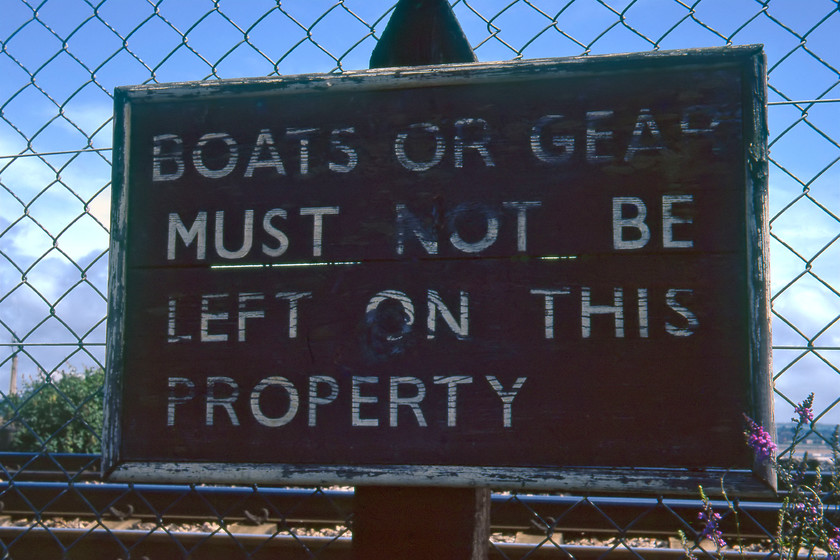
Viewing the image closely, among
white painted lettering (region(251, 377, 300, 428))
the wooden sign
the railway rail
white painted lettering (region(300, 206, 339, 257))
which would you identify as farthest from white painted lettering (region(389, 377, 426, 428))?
the railway rail

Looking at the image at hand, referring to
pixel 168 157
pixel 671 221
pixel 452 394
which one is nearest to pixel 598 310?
pixel 671 221

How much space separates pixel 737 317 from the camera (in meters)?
1.50

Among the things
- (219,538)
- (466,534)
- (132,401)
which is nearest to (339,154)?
(132,401)

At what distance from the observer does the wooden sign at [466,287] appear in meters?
1.51

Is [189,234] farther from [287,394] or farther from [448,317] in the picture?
[448,317]

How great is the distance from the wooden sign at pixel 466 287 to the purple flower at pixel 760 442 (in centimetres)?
3

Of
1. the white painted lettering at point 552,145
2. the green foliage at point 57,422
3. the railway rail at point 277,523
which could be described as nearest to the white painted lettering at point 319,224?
the white painted lettering at point 552,145

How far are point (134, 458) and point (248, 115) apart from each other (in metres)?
0.85

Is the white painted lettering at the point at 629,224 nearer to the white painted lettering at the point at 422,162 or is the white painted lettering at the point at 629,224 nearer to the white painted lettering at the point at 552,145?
the white painted lettering at the point at 552,145

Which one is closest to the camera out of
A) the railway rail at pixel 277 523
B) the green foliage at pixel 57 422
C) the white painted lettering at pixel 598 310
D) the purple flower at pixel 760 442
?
the purple flower at pixel 760 442

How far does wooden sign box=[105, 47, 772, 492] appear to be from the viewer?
4.95ft

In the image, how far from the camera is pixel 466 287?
1.56 meters

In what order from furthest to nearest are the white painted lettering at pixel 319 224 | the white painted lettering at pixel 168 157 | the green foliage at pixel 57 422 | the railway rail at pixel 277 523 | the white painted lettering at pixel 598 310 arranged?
the green foliage at pixel 57 422
the railway rail at pixel 277 523
the white painted lettering at pixel 168 157
the white painted lettering at pixel 319 224
the white painted lettering at pixel 598 310

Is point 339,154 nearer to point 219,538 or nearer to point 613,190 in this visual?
point 613,190
